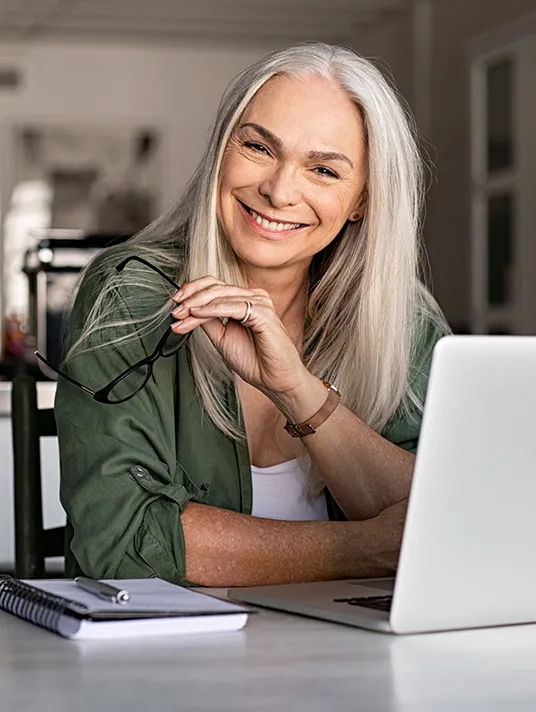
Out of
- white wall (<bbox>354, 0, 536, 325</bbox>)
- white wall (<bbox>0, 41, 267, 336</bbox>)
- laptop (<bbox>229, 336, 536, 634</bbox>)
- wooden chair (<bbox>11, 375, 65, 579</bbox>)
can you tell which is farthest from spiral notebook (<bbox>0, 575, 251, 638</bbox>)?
white wall (<bbox>0, 41, 267, 336</bbox>)

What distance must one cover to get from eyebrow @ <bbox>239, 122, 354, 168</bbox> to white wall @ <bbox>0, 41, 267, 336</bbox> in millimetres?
8060

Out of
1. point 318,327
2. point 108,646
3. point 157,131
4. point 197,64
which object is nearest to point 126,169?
point 157,131

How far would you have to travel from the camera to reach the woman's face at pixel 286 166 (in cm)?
172

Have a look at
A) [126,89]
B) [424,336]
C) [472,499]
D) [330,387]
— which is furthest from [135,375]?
[126,89]

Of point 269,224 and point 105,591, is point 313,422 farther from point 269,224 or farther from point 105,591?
point 105,591

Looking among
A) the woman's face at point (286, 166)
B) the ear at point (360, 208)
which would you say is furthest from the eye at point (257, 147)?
the ear at point (360, 208)

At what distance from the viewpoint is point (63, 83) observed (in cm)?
969

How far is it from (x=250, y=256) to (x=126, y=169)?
8.07 m

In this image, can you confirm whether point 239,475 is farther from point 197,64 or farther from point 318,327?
point 197,64

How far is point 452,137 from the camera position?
7992 millimetres

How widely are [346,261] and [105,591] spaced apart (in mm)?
872

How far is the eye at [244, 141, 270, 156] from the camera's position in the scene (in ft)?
5.67

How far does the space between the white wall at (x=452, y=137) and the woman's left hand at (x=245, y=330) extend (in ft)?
20.2

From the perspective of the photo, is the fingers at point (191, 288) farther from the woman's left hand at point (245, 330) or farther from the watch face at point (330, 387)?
the watch face at point (330, 387)
